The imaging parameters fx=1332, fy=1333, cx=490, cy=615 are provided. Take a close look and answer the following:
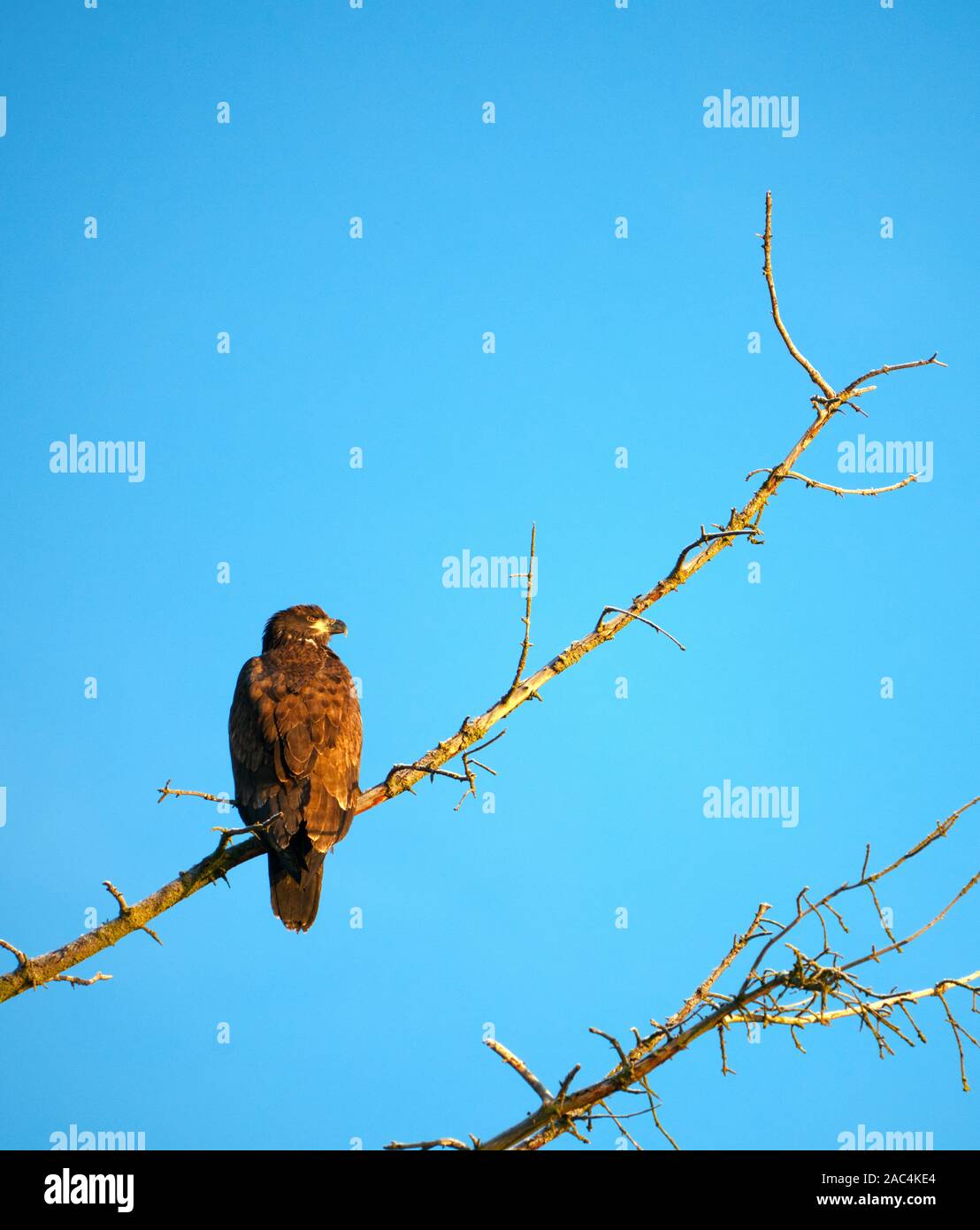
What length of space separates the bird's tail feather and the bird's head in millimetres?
2032

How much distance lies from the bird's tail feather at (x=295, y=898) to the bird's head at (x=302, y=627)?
80.0 inches

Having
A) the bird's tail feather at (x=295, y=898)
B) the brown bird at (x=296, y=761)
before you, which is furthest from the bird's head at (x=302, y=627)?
the bird's tail feather at (x=295, y=898)

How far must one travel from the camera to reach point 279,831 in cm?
740

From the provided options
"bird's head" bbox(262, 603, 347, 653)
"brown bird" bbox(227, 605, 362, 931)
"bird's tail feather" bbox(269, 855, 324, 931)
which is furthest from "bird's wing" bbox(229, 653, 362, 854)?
"bird's head" bbox(262, 603, 347, 653)

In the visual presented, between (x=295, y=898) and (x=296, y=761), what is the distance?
783mm

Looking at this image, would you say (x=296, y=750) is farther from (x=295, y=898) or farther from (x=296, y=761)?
(x=295, y=898)

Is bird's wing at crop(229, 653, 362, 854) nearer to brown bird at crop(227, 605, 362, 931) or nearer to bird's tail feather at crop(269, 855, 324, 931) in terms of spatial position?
brown bird at crop(227, 605, 362, 931)

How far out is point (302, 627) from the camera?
9.23 m

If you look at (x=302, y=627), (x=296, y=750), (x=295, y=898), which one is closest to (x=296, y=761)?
(x=296, y=750)

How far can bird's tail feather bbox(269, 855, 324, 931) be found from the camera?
7.45 metres

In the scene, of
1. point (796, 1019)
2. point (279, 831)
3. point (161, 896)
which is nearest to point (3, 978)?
point (161, 896)

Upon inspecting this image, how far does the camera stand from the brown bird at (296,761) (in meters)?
7.47

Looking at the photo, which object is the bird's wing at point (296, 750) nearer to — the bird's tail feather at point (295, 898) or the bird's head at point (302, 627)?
the bird's tail feather at point (295, 898)
